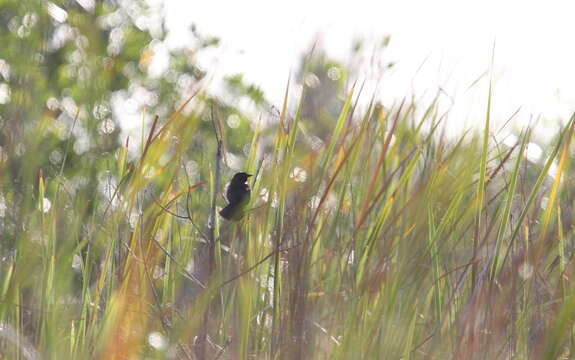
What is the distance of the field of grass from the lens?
4.02ft

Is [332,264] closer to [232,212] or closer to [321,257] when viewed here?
[321,257]

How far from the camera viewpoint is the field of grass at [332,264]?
122 cm

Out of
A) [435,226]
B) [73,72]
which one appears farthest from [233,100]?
[435,226]

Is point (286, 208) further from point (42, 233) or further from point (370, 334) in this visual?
point (42, 233)

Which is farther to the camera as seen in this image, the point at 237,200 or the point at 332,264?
the point at 332,264

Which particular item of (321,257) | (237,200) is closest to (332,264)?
(321,257)

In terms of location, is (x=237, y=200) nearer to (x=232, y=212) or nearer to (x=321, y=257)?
(x=232, y=212)

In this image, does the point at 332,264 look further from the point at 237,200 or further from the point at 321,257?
the point at 237,200

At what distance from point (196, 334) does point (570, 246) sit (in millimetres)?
723

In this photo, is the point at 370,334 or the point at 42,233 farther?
the point at 42,233

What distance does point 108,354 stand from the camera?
4.21 ft

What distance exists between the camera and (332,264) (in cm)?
139

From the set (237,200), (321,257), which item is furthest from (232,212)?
(321,257)

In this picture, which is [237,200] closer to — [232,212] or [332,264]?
[232,212]
